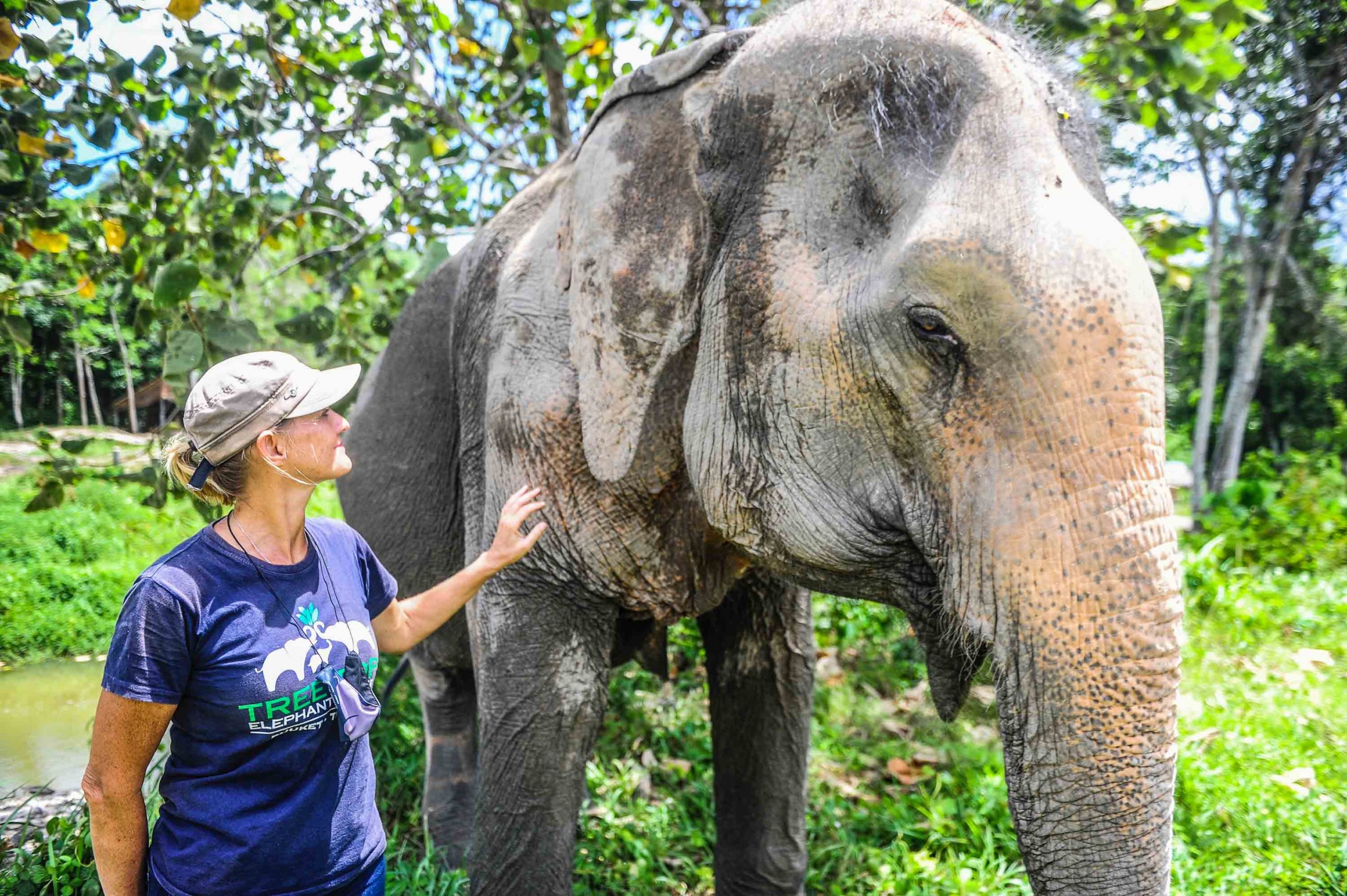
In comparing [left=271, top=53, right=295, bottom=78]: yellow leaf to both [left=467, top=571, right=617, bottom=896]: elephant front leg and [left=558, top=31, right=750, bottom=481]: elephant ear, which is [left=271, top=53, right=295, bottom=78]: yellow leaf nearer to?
[left=558, top=31, right=750, bottom=481]: elephant ear

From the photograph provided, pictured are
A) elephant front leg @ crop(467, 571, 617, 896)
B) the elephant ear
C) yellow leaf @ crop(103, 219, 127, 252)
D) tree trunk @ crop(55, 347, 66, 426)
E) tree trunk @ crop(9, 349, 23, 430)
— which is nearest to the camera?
the elephant ear

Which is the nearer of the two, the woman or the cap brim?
the woman

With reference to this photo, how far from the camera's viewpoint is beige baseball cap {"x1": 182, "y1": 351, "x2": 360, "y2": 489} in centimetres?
156

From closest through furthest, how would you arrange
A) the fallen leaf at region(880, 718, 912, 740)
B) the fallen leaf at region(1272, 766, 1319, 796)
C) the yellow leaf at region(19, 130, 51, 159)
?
the yellow leaf at region(19, 130, 51, 159), the fallen leaf at region(1272, 766, 1319, 796), the fallen leaf at region(880, 718, 912, 740)

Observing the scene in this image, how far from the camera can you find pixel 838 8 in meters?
1.74

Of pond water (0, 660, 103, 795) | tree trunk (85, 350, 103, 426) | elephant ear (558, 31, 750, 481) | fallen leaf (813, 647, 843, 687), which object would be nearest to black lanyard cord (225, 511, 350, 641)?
elephant ear (558, 31, 750, 481)

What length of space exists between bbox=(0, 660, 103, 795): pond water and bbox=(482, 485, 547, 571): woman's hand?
2422 mm

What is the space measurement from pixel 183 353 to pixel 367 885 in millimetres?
1626

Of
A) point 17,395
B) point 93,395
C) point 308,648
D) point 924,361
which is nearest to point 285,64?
point 308,648

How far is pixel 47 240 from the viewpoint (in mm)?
3492

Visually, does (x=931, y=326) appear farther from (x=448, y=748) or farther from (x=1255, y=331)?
(x=1255, y=331)

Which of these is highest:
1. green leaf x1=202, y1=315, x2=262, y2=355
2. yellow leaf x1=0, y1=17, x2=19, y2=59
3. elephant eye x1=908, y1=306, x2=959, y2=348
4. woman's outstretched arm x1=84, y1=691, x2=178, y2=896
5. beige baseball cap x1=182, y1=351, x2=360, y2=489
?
yellow leaf x1=0, y1=17, x2=19, y2=59

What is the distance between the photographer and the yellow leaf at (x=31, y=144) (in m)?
2.96

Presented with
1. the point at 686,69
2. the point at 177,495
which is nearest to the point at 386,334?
the point at 177,495
